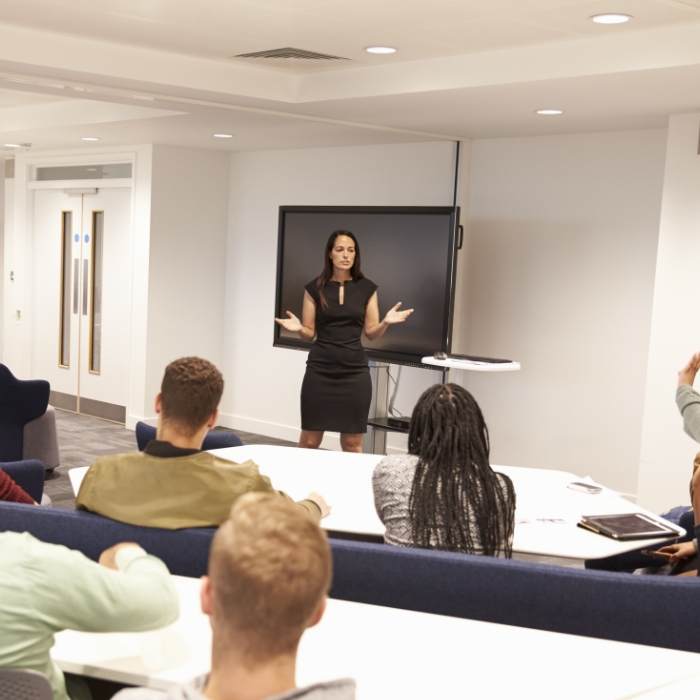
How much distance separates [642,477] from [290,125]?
3.30 m

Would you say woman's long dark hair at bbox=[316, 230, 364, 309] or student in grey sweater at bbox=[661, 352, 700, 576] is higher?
woman's long dark hair at bbox=[316, 230, 364, 309]

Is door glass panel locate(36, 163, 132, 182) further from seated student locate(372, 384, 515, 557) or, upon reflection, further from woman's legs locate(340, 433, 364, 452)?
seated student locate(372, 384, 515, 557)

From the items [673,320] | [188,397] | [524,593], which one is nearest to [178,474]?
[188,397]

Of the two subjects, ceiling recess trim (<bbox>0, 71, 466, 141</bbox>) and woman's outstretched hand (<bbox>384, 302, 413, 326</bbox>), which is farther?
woman's outstretched hand (<bbox>384, 302, 413, 326</bbox>)

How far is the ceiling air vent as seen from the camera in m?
4.75

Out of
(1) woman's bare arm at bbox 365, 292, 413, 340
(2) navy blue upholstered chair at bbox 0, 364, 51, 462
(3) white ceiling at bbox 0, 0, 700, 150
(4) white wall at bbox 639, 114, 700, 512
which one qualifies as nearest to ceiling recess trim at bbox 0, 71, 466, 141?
(3) white ceiling at bbox 0, 0, 700, 150

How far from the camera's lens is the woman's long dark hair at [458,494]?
8.17ft

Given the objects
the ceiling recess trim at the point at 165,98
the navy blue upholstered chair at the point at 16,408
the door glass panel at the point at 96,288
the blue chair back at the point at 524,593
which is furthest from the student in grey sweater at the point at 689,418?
the door glass panel at the point at 96,288

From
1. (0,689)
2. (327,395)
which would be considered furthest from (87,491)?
(327,395)

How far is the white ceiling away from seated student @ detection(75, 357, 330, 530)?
2096 mm

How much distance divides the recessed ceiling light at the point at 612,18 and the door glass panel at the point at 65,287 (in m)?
6.07

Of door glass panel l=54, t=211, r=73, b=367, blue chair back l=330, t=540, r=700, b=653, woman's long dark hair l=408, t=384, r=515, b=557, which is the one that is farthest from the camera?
door glass panel l=54, t=211, r=73, b=367

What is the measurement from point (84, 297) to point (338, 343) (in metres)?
4.28

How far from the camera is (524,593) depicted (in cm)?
227
